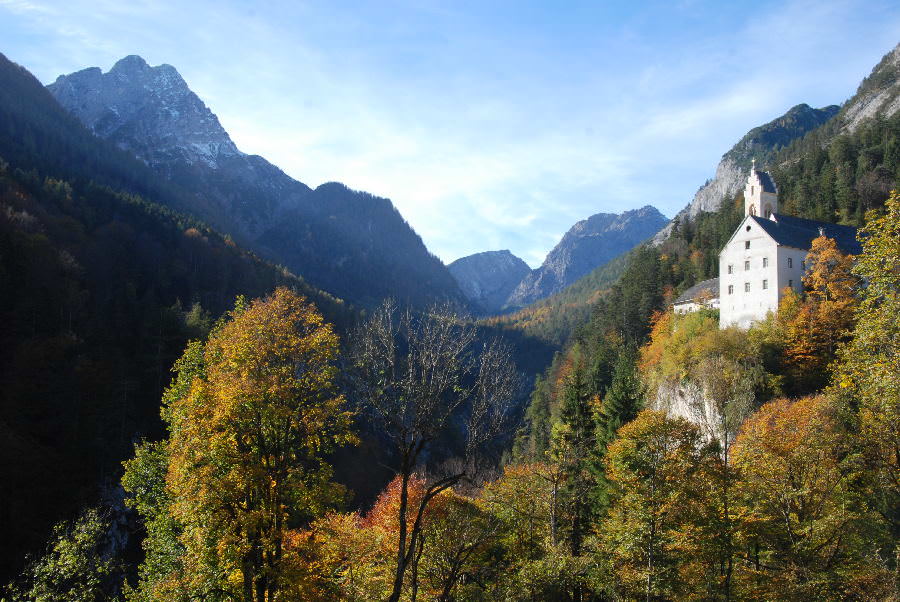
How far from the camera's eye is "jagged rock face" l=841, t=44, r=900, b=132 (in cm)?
10325

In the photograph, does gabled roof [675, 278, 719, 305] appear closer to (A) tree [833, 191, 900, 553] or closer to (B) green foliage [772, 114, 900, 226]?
(B) green foliage [772, 114, 900, 226]

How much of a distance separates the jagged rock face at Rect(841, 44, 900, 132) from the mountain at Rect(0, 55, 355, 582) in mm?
118387

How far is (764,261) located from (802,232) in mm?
6087

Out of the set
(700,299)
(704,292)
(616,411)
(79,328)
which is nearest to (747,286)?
(700,299)

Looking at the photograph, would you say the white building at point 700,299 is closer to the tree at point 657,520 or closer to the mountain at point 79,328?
the tree at point 657,520

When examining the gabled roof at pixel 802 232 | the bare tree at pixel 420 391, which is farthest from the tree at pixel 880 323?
the gabled roof at pixel 802 232

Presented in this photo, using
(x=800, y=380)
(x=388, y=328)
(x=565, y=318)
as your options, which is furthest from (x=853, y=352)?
(x=565, y=318)

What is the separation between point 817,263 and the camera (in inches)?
1612

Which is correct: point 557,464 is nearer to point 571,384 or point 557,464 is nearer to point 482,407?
point 571,384

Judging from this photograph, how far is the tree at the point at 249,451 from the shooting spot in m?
15.4

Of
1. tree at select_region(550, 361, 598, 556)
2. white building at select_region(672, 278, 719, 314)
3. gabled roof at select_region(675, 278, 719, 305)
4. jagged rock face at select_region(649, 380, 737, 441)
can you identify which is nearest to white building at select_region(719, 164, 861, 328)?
white building at select_region(672, 278, 719, 314)

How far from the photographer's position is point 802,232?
46438mm

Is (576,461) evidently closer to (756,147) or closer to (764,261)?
(764,261)

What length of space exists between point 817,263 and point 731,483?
26.3 metres
